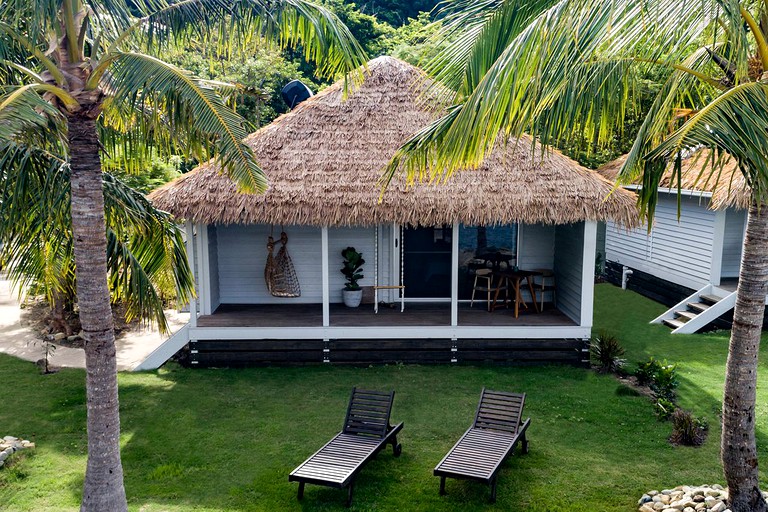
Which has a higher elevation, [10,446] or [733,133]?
[733,133]

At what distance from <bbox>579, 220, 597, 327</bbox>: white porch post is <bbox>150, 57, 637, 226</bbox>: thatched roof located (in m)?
0.34

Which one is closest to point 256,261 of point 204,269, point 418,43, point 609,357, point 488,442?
point 204,269

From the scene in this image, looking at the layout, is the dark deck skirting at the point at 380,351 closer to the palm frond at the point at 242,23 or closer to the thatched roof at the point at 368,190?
the thatched roof at the point at 368,190

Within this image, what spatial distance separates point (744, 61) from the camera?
166 inches

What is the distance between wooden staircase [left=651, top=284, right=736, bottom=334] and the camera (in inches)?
528

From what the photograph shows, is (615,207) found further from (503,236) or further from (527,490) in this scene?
(527,490)

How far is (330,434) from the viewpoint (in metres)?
8.57

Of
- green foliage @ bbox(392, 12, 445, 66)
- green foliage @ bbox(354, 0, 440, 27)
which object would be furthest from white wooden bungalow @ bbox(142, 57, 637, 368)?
green foliage @ bbox(354, 0, 440, 27)

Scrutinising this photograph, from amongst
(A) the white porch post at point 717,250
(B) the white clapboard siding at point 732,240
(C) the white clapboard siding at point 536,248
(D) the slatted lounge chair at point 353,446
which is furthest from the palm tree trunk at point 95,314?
(B) the white clapboard siding at point 732,240

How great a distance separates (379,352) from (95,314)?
20.4 feet

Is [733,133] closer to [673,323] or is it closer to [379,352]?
[379,352]

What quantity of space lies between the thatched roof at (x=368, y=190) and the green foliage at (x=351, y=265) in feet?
6.84

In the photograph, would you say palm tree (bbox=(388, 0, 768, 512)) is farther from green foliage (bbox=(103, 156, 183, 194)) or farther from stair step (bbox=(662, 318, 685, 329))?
green foliage (bbox=(103, 156, 183, 194))

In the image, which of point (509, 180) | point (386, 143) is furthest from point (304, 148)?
point (509, 180)
